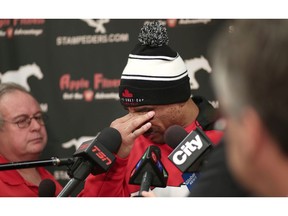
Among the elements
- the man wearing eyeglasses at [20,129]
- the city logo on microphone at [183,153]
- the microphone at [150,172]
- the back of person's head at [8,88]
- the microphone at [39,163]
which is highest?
the city logo on microphone at [183,153]

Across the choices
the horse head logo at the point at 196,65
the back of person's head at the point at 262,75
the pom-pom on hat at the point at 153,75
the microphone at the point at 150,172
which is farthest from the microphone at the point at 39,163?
the horse head logo at the point at 196,65

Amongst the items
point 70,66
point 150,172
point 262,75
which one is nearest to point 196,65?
point 70,66

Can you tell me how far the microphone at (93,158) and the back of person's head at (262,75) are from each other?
2.45ft

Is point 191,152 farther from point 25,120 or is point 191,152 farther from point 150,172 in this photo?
point 25,120

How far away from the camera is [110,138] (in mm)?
1609

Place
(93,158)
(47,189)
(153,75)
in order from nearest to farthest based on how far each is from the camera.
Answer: (93,158), (47,189), (153,75)

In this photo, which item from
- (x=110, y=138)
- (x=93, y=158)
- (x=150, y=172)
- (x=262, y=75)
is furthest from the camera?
(x=110, y=138)

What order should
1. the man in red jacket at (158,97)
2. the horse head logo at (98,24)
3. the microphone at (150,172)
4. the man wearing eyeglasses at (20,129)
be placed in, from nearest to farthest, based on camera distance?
the microphone at (150,172) → the man in red jacket at (158,97) → the man wearing eyeglasses at (20,129) → the horse head logo at (98,24)

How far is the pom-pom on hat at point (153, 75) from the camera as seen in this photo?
2029mm

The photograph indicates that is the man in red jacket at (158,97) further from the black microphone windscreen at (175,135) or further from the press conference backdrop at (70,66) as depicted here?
the press conference backdrop at (70,66)

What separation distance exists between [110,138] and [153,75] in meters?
0.48

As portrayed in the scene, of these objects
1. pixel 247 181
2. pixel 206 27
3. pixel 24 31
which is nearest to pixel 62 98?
pixel 24 31

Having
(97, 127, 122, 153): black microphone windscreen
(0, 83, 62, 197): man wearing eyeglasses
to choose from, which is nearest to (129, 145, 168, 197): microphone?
(97, 127, 122, 153): black microphone windscreen

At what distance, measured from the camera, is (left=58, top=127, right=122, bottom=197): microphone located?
1434mm
